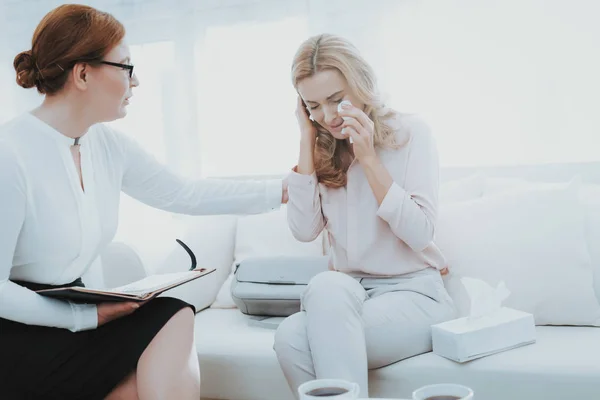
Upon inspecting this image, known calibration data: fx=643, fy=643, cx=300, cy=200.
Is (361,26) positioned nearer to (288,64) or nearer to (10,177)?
(288,64)

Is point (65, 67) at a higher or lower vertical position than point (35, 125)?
higher

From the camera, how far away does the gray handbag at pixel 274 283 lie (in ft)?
6.51

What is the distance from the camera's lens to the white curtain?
238cm

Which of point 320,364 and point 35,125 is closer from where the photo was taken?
point 320,364

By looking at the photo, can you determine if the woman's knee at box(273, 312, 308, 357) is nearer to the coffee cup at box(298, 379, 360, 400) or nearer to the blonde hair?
the blonde hair

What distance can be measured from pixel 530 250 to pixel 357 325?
0.68 metres

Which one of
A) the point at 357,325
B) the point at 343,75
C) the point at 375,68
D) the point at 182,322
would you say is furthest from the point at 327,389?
the point at 375,68

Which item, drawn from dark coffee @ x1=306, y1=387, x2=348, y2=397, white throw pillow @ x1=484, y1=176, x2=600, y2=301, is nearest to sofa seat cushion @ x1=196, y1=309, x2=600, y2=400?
white throw pillow @ x1=484, y1=176, x2=600, y2=301

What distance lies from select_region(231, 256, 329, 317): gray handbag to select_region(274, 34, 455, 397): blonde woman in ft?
0.49

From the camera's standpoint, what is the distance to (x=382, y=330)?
156 centimetres

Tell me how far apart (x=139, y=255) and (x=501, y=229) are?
118 cm

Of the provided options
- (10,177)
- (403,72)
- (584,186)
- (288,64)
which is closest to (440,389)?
(10,177)

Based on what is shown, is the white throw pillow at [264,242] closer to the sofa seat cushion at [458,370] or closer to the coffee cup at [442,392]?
the sofa seat cushion at [458,370]

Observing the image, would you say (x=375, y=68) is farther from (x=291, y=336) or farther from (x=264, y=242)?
(x=291, y=336)
